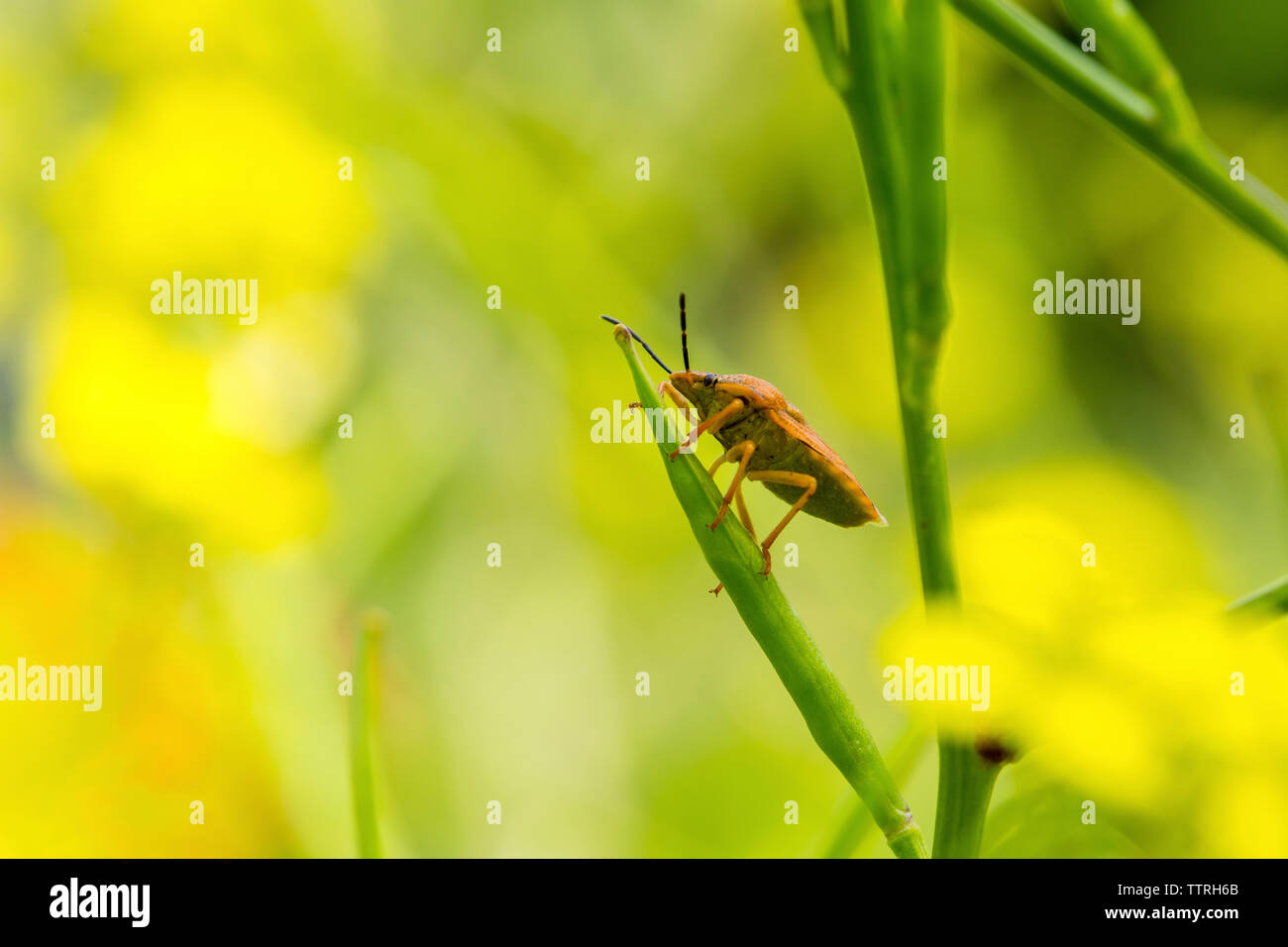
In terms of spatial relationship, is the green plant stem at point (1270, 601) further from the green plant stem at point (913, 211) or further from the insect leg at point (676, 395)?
the insect leg at point (676, 395)

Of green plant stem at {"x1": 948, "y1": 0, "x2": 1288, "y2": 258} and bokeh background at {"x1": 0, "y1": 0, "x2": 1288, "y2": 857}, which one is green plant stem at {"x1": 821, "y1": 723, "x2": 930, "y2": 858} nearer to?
green plant stem at {"x1": 948, "y1": 0, "x2": 1288, "y2": 258}

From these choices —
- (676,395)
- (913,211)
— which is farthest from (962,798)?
(676,395)

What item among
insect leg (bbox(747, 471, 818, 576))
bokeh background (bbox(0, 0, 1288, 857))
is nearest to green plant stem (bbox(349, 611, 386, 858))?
insect leg (bbox(747, 471, 818, 576))

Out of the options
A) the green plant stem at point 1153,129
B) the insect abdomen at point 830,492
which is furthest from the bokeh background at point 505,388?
the green plant stem at point 1153,129
